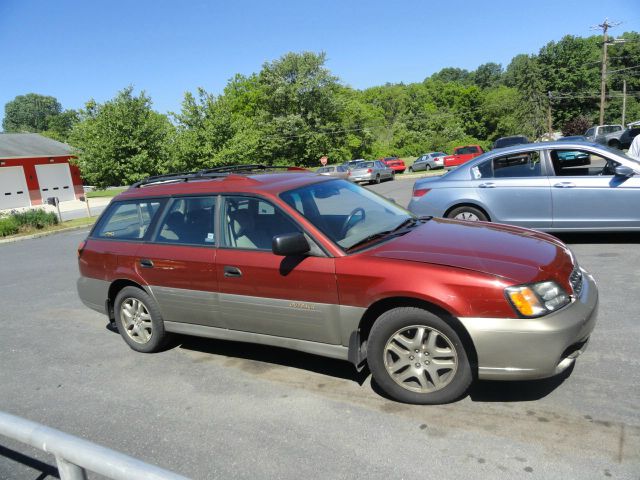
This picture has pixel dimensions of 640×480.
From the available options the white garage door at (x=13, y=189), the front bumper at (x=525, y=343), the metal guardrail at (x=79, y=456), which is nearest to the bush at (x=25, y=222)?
the white garage door at (x=13, y=189)

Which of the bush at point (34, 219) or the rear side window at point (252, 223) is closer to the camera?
the rear side window at point (252, 223)

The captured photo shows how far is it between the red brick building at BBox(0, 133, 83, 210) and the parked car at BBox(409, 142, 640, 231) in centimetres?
3360

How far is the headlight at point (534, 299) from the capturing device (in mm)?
3100

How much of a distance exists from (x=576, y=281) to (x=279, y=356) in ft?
8.27

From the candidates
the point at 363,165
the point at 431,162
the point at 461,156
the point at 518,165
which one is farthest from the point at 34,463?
the point at 431,162

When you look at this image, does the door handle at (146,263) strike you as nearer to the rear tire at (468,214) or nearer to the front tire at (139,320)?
the front tire at (139,320)

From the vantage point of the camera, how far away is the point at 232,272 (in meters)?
4.09

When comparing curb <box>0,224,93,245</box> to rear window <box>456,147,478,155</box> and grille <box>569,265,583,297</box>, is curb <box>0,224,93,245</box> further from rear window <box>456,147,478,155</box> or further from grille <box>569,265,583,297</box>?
rear window <box>456,147,478,155</box>

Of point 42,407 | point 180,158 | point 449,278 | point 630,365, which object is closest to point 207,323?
point 42,407

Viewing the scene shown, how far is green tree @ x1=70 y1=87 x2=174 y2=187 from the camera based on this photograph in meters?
26.5

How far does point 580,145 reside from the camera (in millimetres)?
7148

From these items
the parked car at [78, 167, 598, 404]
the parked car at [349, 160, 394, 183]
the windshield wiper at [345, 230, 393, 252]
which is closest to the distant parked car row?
the parked car at [349, 160, 394, 183]

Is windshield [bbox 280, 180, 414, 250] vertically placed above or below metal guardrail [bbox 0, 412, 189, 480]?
above

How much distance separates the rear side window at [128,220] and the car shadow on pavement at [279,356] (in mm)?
1191
